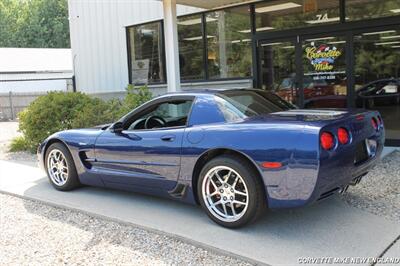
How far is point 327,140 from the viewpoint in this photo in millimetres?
4160

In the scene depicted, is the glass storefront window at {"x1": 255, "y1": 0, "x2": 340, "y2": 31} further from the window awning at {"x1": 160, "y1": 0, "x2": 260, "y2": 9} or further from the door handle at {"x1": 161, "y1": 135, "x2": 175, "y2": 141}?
the door handle at {"x1": 161, "y1": 135, "x2": 175, "y2": 141}

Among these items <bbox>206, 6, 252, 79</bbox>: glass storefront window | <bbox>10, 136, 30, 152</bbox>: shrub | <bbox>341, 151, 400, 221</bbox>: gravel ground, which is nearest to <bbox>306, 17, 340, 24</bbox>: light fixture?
<bbox>206, 6, 252, 79</bbox>: glass storefront window

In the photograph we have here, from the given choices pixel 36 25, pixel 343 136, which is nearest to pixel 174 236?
pixel 343 136

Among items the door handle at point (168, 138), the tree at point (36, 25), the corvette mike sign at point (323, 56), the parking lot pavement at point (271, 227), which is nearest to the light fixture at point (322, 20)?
the corvette mike sign at point (323, 56)

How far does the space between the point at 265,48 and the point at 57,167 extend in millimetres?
6104

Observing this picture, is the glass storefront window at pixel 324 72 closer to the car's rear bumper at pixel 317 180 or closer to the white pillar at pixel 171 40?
the white pillar at pixel 171 40

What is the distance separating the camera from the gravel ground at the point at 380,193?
17.1 feet

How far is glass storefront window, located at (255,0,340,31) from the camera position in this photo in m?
9.81

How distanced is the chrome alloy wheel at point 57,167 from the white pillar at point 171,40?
3.46 meters

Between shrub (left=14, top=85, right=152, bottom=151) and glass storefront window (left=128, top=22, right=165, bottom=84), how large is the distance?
3.28 metres

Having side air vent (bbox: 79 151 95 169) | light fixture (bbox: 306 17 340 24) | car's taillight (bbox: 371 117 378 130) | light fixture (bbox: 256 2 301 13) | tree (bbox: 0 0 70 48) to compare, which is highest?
tree (bbox: 0 0 70 48)

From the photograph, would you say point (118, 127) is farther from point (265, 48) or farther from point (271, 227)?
point (265, 48)

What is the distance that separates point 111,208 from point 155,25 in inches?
349

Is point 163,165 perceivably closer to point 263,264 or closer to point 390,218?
point 263,264
